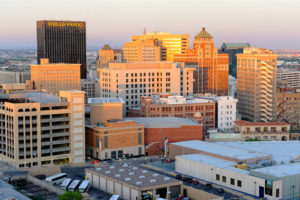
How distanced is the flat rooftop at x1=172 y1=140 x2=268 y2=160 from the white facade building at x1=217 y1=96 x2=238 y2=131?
35.9 metres

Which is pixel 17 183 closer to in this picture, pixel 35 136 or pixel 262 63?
pixel 35 136

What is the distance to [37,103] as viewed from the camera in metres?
121

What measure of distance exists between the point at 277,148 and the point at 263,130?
105 feet

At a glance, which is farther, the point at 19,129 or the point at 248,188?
the point at 19,129

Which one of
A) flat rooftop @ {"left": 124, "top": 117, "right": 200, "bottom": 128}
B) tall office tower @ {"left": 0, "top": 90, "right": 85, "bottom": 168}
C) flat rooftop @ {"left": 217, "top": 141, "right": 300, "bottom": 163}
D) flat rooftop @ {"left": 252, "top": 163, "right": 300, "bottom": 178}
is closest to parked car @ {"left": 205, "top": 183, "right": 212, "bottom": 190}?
flat rooftop @ {"left": 252, "top": 163, "right": 300, "bottom": 178}

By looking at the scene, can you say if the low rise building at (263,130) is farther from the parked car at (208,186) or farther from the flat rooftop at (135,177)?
the flat rooftop at (135,177)

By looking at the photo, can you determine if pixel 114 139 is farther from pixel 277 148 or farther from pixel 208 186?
pixel 277 148

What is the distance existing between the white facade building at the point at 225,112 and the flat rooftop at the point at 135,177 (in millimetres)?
63213

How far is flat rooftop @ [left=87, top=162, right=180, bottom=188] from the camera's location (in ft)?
323

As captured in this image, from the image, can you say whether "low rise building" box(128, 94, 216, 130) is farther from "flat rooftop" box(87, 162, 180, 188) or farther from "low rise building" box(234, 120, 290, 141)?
"flat rooftop" box(87, 162, 180, 188)

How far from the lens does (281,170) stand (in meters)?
101

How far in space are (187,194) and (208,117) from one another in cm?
6672

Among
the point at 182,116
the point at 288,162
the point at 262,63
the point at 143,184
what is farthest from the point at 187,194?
the point at 262,63

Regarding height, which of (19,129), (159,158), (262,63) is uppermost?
(262,63)
